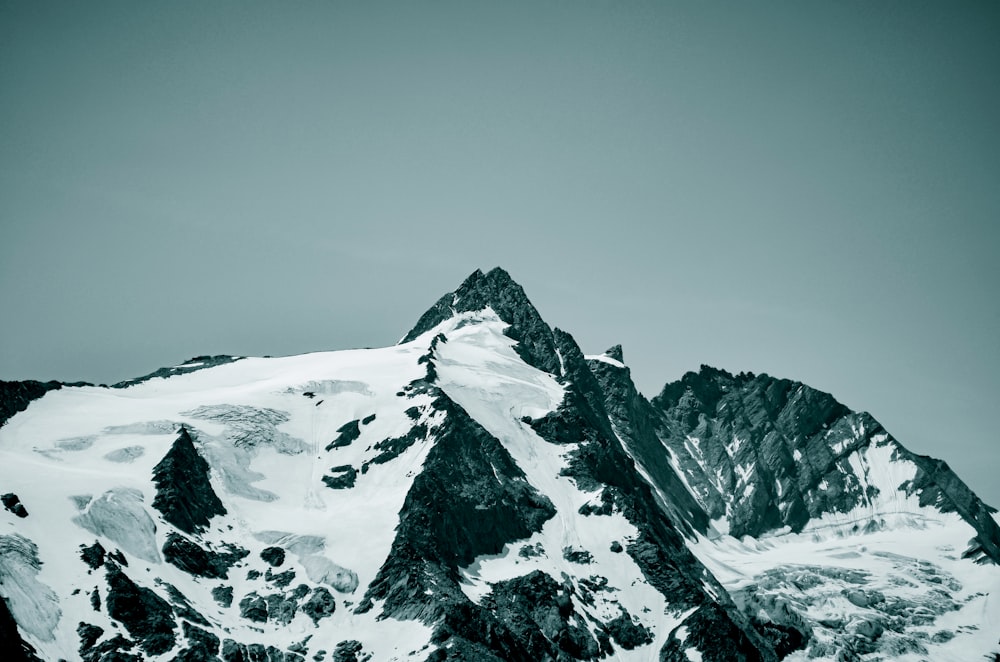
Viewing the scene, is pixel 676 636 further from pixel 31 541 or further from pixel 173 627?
pixel 31 541

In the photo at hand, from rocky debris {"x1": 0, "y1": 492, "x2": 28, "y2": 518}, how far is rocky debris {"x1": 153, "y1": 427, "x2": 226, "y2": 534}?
24.8 m

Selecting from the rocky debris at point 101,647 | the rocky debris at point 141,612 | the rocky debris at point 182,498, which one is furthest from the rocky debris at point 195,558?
the rocky debris at point 101,647

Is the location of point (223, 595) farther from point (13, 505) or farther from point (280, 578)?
point (13, 505)

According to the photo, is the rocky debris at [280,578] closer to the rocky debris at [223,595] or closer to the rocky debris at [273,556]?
the rocky debris at [273,556]

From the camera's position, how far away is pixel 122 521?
175250 mm

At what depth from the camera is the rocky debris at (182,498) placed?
185250 mm

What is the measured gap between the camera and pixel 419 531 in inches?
7781

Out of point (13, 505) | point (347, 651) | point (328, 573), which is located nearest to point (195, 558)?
point (328, 573)

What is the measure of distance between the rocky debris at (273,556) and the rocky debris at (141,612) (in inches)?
1076

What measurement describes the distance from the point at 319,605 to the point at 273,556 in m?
16.7

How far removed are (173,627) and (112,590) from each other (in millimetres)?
10977

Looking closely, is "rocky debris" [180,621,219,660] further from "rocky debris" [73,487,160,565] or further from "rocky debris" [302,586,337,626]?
"rocky debris" [302,586,337,626]

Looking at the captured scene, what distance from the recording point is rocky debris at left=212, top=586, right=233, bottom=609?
171750mm

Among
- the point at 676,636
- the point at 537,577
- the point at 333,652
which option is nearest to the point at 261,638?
the point at 333,652
